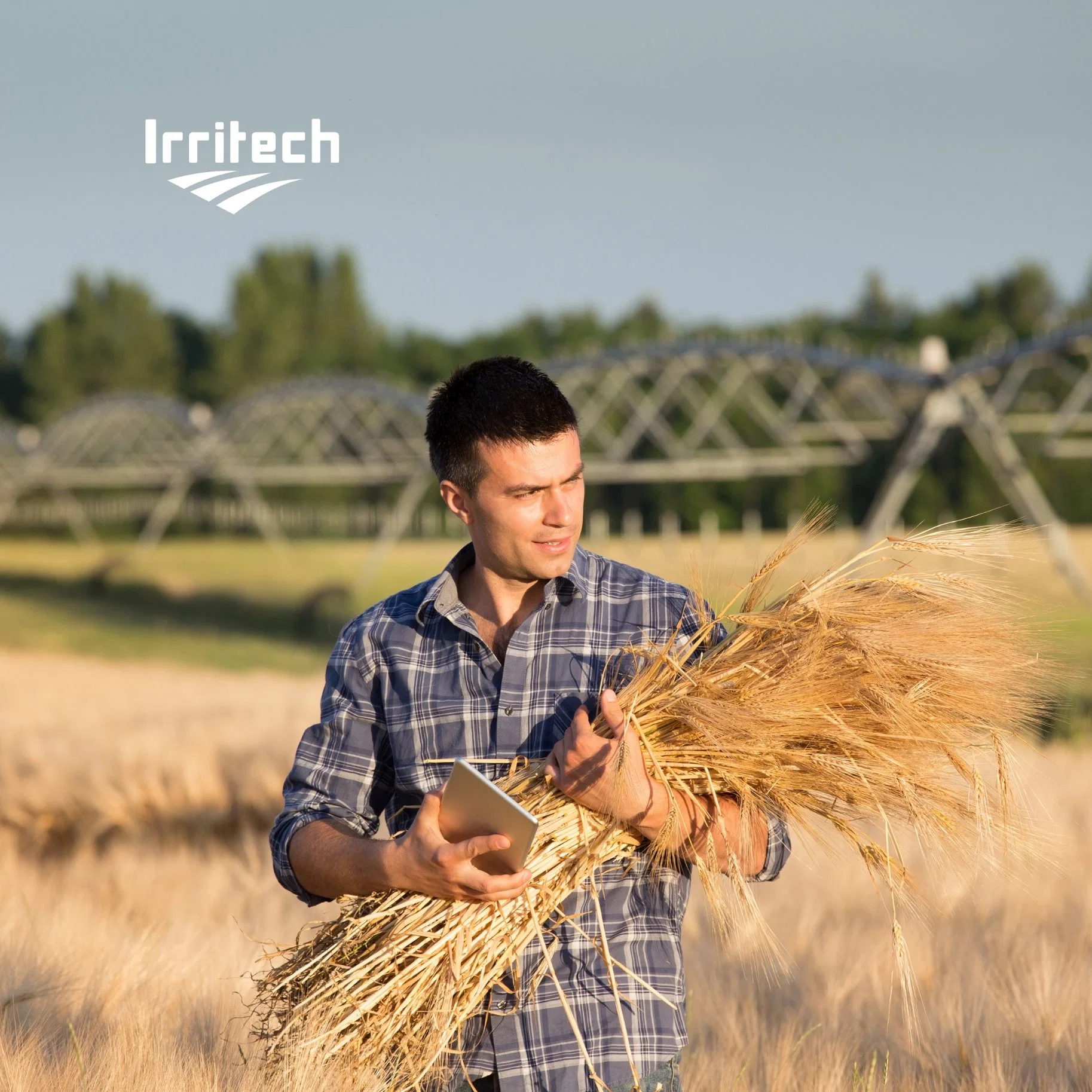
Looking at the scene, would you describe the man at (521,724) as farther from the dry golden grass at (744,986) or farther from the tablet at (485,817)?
the dry golden grass at (744,986)

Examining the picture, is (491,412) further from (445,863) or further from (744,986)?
(744,986)

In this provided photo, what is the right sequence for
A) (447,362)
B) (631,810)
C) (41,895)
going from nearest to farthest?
(631,810)
(41,895)
(447,362)

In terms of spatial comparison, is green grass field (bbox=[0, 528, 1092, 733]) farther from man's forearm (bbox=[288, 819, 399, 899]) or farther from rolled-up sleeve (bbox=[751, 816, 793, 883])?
man's forearm (bbox=[288, 819, 399, 899])

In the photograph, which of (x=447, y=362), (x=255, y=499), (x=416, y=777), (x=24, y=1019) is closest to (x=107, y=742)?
(x=24, y=1019)

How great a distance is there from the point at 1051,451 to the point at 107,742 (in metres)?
10.6

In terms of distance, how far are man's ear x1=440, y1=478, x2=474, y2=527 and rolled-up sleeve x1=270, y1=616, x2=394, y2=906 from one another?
0.28 m

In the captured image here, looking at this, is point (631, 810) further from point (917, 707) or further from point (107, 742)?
point (107, 742)

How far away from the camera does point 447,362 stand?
53.0 metres

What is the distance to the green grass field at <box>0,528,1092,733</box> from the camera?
26.9 metres

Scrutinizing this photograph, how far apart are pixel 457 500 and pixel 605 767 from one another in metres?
0.63

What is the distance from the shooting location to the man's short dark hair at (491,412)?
2.47 metres

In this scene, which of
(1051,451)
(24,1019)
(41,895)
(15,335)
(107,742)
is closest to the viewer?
(24,1019)

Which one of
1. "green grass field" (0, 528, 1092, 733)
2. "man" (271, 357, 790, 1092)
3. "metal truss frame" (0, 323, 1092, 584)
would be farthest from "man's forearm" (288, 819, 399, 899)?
"green grass field" (0, 528, 1092, 733)

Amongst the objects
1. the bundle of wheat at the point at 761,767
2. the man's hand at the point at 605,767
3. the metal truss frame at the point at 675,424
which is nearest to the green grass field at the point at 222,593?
the metal truss frame at the point at 675,424
